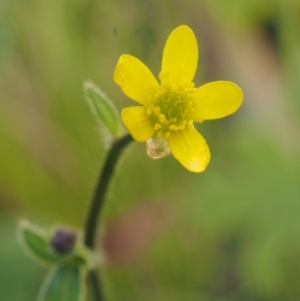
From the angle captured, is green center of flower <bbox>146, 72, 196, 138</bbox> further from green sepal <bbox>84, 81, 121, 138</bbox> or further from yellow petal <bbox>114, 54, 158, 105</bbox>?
green sepal <bbox>84, 81, 121, 138</bbox>

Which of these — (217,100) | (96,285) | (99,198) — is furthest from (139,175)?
(217,100)

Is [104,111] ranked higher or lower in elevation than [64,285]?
higher

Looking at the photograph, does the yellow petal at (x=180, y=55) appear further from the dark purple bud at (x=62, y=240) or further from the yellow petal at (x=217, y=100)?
the dark purple bud at (x=62, y=240)

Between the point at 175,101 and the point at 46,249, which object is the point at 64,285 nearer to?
the point at 46,249

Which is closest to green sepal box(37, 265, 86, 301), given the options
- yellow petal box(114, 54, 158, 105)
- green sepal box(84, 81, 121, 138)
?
green sepal box(84, 81, 121, 138)

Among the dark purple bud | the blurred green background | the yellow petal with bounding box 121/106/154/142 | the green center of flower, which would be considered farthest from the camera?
the blurred green background

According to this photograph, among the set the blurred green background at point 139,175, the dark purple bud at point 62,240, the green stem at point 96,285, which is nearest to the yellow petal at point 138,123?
the dark purple bud at point 62,240

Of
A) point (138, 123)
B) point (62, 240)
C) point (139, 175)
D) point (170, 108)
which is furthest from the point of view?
point (139, 175)
